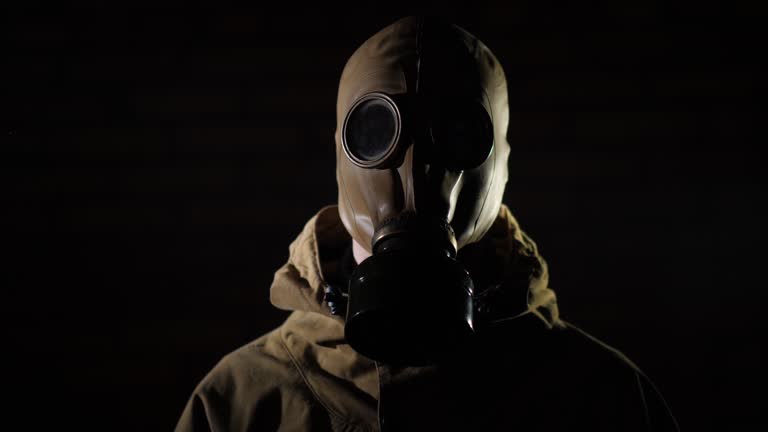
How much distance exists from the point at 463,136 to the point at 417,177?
140 mm

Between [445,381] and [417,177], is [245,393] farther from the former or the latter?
[417,177]

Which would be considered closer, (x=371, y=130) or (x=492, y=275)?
(x=371, y=130)

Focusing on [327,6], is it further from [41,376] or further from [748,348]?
[748,348]

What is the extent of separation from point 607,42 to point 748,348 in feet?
3.55

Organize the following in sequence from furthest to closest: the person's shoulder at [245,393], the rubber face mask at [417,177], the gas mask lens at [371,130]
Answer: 1. the person's shoulder at [245,393]
2. the gas mask lens at [371,130]
3. the rubber face mask at [417,177]

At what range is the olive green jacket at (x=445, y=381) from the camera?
1.29 meters

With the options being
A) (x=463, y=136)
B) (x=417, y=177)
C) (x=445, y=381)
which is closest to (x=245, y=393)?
(x=445, y=381)

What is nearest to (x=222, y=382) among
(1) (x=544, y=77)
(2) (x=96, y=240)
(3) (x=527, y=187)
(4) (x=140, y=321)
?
(4) (x=140, y=321)

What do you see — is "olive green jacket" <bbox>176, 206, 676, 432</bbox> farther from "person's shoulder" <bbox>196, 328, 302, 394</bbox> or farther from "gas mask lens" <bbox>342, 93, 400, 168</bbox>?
"gas mask lens" <bbox>342, 93, 400, 168</bbox>

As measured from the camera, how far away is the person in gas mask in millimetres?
1176

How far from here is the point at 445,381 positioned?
132 cm

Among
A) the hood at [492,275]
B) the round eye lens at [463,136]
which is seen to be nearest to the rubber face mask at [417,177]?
the round eye lens at [463,136]

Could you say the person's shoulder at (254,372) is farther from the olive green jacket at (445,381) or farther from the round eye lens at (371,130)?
the round eye lens at (371,130)

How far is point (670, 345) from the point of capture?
2027 millimetres
